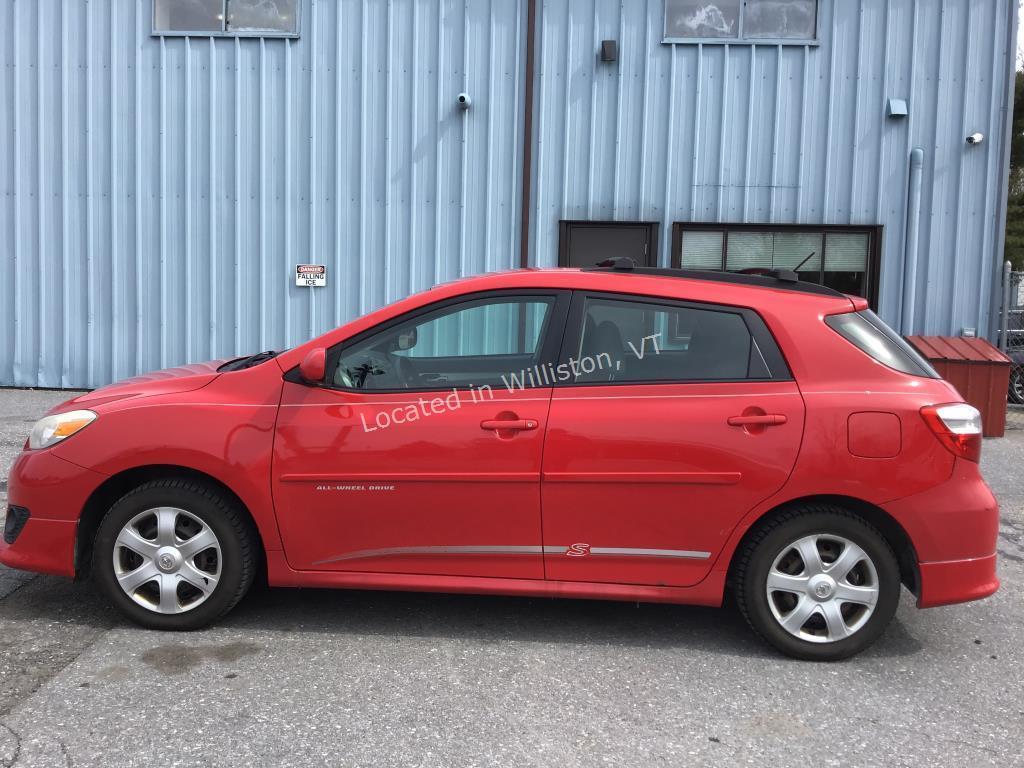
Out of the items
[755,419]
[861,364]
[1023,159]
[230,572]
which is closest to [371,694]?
[230,572]

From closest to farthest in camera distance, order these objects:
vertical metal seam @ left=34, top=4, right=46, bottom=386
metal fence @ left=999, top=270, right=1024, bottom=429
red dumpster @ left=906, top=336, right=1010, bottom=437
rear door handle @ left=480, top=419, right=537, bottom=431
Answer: rear door handle @ left=480, top=419, right=537, bottom=431
red dumpster @ left=906, top=336, right=1010, bottom=437
vertical metal seam @ left=34, top=4, right=46, bottom=386
metal fence @ left=999, top=270, right=1024, bottom=429

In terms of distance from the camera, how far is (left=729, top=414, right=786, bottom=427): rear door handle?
3223 mm

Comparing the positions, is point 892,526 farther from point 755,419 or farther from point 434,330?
point 434,330

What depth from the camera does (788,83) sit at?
31.8 ft

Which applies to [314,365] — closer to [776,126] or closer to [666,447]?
[666,447]

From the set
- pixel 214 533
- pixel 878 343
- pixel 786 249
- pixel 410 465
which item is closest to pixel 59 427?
pixel 214 533

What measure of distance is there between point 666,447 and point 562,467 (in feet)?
1.39

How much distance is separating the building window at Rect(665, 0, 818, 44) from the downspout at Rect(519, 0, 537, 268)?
1615mm

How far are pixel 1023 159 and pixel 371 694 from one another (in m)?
30.1

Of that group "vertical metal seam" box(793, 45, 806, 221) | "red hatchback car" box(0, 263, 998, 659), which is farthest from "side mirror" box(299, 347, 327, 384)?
"vertical metal seam" box(793, 45, 806, 221)

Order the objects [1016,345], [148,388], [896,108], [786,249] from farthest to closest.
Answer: [1016,345], [786,249], [896,108], [148,388]

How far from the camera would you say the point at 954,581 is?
3.25m

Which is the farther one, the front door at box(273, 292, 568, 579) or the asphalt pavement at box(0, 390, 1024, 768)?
the front door at box(273, 292, 568, 579)

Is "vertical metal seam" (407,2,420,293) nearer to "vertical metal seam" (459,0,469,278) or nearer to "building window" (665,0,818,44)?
"vertical metal seam" (459,0,469,278)
